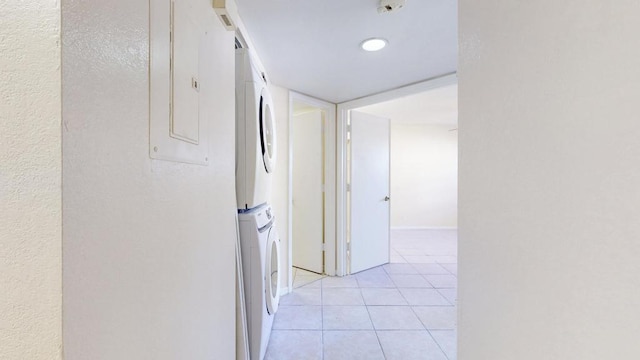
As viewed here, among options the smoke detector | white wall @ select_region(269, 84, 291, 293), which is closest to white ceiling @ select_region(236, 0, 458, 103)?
the smoke detector

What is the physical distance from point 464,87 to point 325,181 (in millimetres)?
2396

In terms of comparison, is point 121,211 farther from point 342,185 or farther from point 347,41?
point 342,185

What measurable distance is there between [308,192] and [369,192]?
800 mm

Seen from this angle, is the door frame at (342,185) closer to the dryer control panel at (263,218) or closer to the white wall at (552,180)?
the dryer control panel at (263,218)

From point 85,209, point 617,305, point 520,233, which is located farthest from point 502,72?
point 85,209

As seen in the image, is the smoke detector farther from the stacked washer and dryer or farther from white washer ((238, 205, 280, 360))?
white washer ((238, 205, 280, 360))

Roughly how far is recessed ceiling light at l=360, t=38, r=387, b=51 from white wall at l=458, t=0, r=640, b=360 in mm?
992

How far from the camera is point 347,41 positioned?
5.95ft

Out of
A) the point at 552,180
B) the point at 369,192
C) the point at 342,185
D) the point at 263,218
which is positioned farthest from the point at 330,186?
the point at 552,180

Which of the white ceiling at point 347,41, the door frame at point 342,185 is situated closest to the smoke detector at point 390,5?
the white ceiling at point 347,41

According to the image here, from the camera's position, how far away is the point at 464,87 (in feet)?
2.96

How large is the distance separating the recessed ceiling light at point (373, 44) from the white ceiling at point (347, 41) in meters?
0.04
